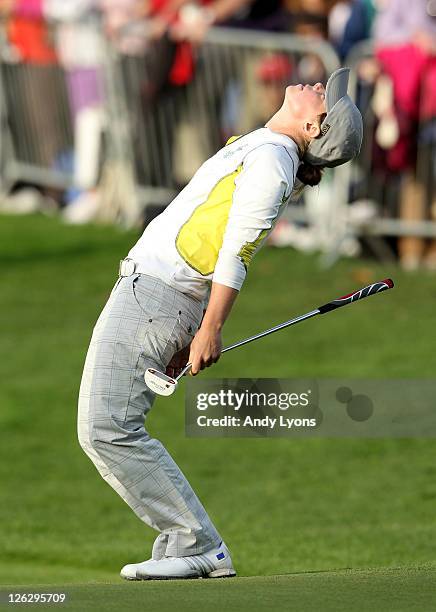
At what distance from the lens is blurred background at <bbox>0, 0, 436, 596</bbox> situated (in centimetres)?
887

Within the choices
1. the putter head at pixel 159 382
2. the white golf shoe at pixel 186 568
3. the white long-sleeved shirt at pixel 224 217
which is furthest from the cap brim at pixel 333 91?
the white golf shoe at pixel 186 568

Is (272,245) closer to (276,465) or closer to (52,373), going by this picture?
(52,373)

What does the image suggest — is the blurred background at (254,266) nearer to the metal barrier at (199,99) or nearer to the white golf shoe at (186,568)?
the metal barrier at (199,99)

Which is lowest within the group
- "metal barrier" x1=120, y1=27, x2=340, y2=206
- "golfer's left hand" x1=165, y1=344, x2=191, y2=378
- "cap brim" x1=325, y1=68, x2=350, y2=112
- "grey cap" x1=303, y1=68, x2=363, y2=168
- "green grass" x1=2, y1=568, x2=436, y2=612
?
"metal barrier" x1=120, y1=27, x2=340, y2=206

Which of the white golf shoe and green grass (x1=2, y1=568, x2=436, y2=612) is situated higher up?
green grass (x1=2, y1=568, x2=436, y2=612)

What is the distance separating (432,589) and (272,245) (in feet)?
29.7

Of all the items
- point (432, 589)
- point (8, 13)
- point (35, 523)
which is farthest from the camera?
point (8, 13)

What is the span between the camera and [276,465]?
1005 centimetres

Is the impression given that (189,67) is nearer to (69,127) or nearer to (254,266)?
(254,266)

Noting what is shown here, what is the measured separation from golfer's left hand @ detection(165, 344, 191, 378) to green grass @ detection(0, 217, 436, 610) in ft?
2.57

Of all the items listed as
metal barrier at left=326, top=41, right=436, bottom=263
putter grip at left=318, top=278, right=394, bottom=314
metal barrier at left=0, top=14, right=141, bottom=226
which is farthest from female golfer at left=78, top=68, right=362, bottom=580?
metal barrier at left=0, top=14, right=141, bottom=226

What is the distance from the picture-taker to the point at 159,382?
18.9 feet

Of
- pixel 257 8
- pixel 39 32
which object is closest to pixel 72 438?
pixel 257 8

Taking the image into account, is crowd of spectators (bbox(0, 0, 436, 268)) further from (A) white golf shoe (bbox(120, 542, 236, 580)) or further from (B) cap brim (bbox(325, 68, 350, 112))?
(A) white golf shoe (bbox(120, 542, 236, 580))
